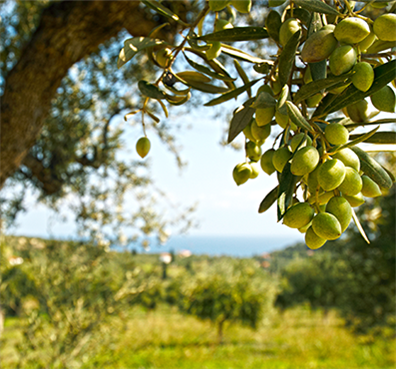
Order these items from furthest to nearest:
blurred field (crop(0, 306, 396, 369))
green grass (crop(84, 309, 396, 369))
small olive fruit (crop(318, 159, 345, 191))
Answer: green grass (crop(84, 309, 396, 369)) < blurred field (crop(0, 306, 396, 369)) < small olive fruit (crop(318, 159, 345, 191))

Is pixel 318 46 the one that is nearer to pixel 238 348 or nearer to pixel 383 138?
pixel 383 138

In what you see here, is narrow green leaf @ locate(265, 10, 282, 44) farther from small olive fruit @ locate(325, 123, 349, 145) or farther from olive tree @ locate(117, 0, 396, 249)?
small olive fruit @ locate(325, 123, 349, 145)

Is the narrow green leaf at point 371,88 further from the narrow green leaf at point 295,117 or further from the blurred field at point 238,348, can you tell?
the blurred field at point 238,348

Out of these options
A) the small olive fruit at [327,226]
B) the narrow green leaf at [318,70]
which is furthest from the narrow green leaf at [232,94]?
the small olive fruit at [327,226]

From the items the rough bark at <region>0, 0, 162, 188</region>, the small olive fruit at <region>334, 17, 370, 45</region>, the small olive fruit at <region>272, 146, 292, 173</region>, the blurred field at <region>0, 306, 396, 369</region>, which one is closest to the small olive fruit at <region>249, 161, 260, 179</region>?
the small olive fruit at <region>272, 146, 292, 173</region>

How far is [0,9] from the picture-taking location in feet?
8.21

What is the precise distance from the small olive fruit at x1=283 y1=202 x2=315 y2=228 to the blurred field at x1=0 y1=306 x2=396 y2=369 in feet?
12.2

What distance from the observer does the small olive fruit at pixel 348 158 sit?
357 millimetres

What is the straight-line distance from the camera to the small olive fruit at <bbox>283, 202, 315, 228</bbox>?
0.35 meters

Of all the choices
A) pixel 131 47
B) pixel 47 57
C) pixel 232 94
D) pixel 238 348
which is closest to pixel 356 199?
pixel 232 94

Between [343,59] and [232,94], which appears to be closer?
[343,59]

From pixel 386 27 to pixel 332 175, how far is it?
0.51ft

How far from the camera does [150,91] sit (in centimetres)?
51

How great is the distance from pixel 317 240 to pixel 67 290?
3.75 meters
